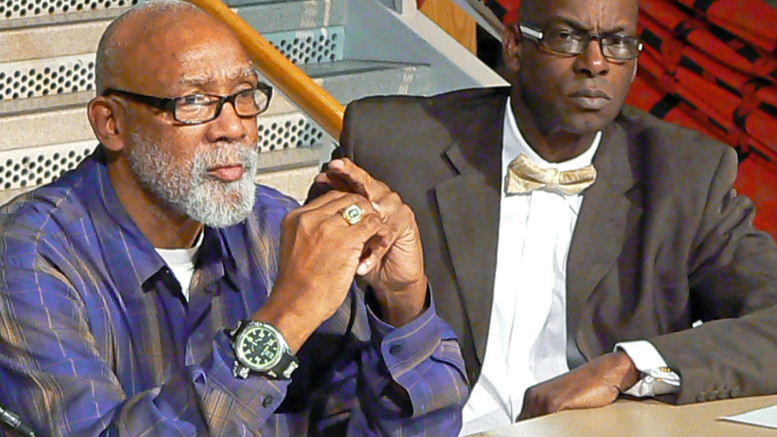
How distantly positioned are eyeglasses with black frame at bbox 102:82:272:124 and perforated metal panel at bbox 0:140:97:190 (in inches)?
68.8

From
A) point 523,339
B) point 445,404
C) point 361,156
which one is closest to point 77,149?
point 361,156

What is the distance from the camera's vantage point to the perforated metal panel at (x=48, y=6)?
399 centimetres

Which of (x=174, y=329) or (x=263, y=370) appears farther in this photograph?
(x=174, y=329)

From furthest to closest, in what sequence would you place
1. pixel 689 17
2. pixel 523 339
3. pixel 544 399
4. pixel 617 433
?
pixel 689 17
pixel 523 339
pixel 544 399
pixel 617 433

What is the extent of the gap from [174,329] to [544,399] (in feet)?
1.76

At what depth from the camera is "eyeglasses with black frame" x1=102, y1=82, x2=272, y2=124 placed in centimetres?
186

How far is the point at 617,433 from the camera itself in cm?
180

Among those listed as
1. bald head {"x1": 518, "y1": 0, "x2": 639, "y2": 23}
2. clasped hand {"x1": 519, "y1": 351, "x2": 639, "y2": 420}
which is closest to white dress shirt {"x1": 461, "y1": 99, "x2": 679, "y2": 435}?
bald head {"x1": 518, "y1": 0, "x2": 639, "y2": 23}

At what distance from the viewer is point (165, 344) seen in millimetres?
1867

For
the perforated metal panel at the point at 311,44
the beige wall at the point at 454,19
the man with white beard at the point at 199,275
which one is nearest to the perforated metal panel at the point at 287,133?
the perforated metal panel at the point at 311,44

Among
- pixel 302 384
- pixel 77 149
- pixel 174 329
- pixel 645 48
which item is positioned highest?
pixel 174 329

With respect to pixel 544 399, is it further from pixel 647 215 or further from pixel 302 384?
pixel 647 215

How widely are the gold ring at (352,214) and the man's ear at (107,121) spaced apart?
1.18 feet

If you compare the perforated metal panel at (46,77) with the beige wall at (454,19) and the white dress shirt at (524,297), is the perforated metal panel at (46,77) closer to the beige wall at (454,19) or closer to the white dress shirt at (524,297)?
the beige wall at (454,19)
